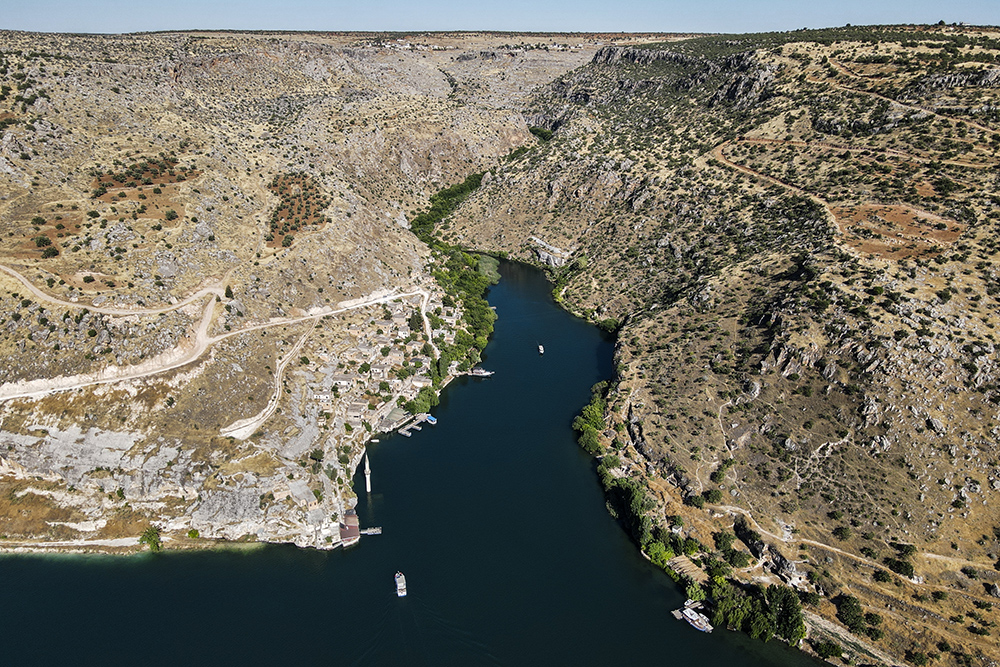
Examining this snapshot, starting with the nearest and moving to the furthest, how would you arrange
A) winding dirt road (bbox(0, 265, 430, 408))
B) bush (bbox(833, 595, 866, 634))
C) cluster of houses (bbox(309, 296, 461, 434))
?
bush (bbox(833, 595, 866, 634)) < winding dirt road (bbox(0, 265, 430, 408)) < cluster of houses (bbox(309, 296, 461, 434))

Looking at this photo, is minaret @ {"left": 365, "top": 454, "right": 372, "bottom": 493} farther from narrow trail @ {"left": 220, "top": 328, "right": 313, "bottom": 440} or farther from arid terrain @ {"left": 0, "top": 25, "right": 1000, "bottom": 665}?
narrow trail @ {"left": 220, "top": 328, "right": 313, "bottom": 440}

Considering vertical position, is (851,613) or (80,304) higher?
(80,304)

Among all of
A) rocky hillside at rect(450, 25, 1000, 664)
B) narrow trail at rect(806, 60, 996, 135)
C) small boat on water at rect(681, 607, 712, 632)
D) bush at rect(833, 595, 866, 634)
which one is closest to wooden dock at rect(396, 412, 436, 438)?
rocky hillside at rect(450, 25, 1000, 664)

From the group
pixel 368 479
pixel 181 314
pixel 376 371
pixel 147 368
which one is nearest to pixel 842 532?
pixel 368 479

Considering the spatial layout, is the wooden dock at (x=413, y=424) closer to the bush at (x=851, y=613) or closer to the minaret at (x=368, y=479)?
the minaret at (x=368, y=479)

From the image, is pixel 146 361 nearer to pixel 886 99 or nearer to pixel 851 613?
pixel 851 613
